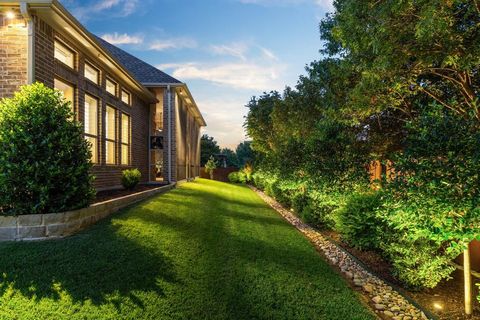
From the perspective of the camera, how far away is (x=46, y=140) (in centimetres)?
494

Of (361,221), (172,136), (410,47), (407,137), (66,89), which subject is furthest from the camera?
(172,136)

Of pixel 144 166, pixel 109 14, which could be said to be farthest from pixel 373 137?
pixel 109 14

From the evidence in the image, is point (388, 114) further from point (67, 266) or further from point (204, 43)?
point (204, 43)

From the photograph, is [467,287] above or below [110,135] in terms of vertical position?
below

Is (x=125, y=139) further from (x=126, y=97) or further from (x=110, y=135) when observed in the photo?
(x=126, y=97)

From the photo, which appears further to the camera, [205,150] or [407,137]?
[205,150]

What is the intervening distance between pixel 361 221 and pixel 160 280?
3979 mm

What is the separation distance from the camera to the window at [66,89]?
7.71 m

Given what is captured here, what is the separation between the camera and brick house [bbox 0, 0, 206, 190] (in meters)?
6.36

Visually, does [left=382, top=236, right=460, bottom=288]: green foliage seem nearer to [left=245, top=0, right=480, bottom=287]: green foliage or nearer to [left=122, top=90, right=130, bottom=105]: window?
[left=245, top=0, right=480, bottom=287]: green foliage

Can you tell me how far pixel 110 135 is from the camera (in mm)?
11078

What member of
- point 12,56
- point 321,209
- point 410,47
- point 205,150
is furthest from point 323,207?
point 205,150

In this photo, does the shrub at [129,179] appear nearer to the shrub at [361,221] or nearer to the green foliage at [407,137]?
the green foliage at [407,137]

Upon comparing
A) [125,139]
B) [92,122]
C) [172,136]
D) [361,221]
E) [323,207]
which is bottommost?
[323,207]
